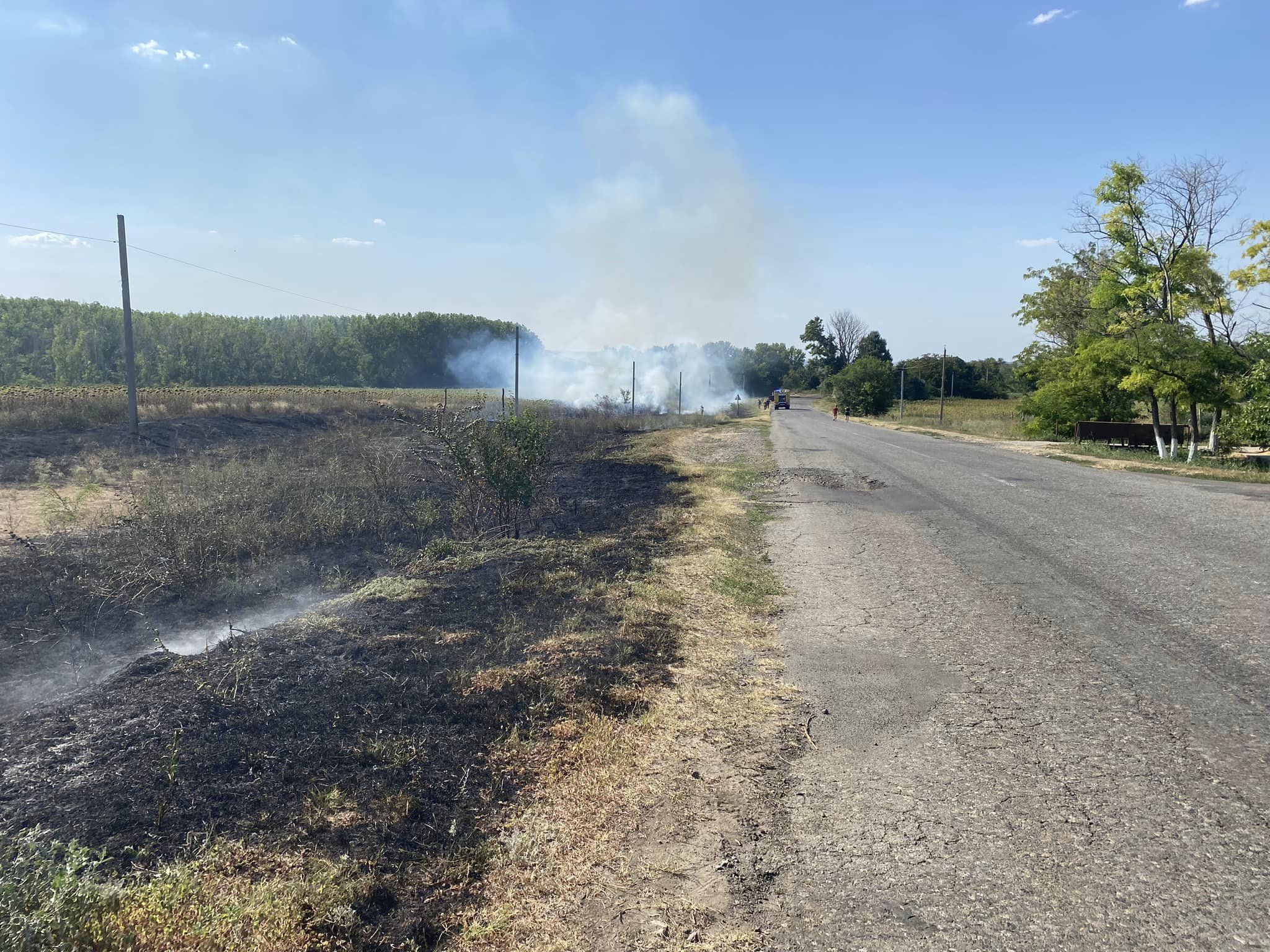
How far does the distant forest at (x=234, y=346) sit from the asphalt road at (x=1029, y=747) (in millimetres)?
57263

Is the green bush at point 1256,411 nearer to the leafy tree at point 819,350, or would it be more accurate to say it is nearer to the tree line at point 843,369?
the tree line at point 843,369

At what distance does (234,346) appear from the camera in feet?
252

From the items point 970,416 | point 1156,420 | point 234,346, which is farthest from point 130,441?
point 234,346

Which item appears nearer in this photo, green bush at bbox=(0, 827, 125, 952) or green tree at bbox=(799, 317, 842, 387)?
green bush at bbox=(0, 827, 125, 952)

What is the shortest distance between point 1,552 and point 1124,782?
910cm

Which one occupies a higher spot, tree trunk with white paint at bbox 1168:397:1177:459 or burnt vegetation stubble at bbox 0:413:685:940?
tree trunk with white paint at bbox 1168:397:1177:459

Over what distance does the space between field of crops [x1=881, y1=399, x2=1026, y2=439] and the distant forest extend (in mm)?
37001

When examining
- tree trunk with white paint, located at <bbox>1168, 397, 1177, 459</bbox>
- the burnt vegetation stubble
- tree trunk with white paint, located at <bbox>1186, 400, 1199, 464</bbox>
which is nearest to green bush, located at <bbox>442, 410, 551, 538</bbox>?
the burnt vegetation stubble

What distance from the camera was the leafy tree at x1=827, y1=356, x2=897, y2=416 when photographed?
66812mm

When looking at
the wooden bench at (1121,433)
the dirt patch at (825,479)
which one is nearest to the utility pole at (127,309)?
the dirt patch at (825,479)

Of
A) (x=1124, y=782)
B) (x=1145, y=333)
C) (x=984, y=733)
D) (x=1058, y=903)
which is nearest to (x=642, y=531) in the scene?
(x=984, y=733)

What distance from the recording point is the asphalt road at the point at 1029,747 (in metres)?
2.38

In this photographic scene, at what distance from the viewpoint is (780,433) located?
30547mm

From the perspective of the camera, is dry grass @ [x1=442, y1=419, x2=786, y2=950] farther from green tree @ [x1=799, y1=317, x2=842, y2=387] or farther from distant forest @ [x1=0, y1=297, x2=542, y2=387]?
green tree @ [x1=799, y1=317, x2=842, y2=387]
